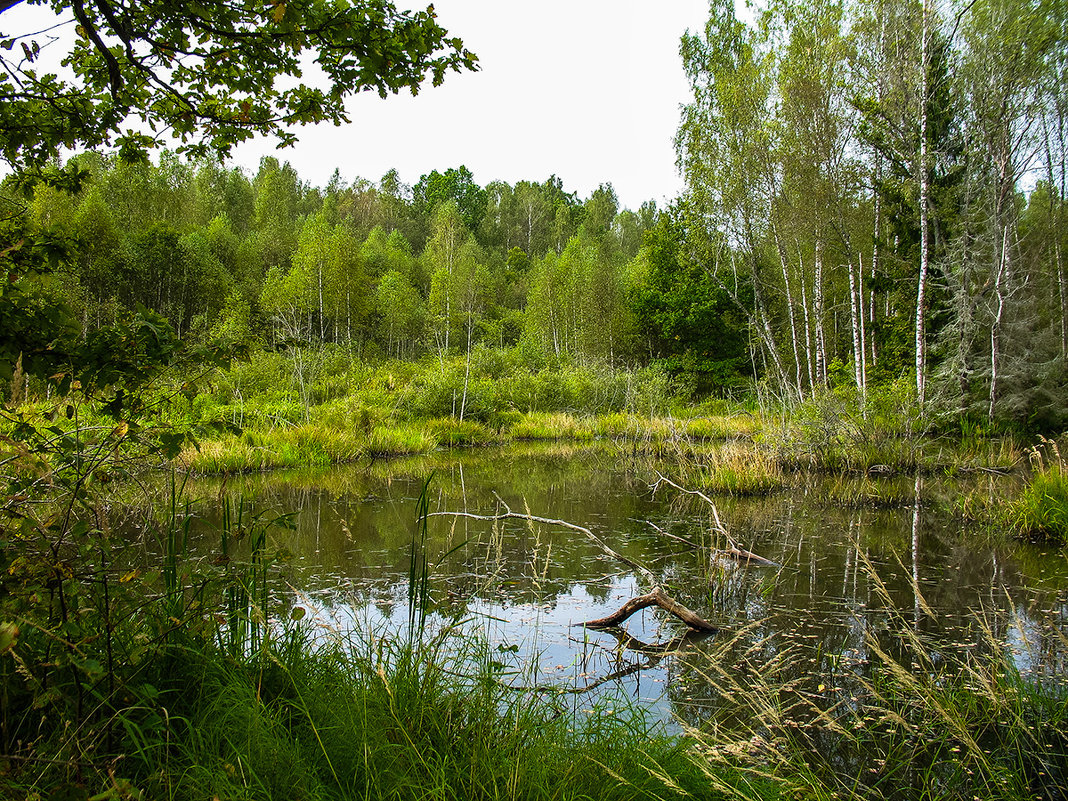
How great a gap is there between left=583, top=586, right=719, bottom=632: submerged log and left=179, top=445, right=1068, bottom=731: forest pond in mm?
85

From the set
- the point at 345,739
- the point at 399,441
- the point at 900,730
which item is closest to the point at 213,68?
the point at 345,739

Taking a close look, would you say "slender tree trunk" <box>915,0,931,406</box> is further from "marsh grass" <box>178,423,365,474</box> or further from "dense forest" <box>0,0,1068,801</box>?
"marsh grass" <box>178,423,365,474</box>

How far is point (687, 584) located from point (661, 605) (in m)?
1.21

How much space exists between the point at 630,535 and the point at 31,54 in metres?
6.62

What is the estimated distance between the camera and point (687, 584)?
553 cm

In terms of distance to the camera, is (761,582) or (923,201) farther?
(923,201)

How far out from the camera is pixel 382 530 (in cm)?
753

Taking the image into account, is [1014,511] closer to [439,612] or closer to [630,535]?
[630,535]

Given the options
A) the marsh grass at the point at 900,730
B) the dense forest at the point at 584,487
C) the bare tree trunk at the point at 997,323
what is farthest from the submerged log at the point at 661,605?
the bare tree trunk at the point at 997,323

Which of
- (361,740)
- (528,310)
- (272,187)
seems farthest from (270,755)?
(272,187)

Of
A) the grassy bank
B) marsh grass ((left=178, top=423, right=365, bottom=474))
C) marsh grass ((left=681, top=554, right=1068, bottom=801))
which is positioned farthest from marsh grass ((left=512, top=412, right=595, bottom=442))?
the grassy bank

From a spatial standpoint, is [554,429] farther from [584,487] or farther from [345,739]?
[345,739]

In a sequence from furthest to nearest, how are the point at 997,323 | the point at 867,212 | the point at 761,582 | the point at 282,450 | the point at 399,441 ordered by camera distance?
1. the point at 867,212
2. the point at 399,441
3. the point at 997,323
4. the point at 282,450
5. the point at 761,582

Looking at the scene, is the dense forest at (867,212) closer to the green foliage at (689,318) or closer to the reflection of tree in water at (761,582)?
the green foliage at (689,318)
